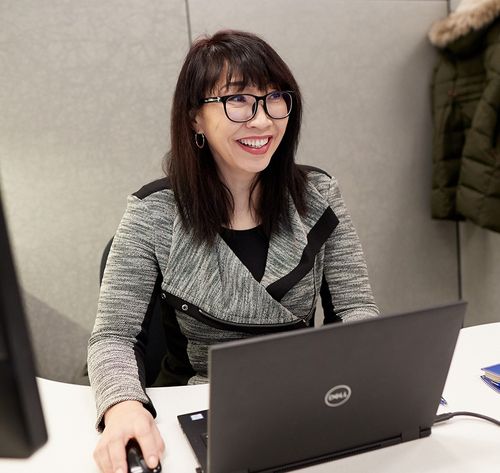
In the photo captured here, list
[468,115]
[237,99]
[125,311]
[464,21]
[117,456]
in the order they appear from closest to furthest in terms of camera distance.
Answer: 1. [117,456]
2. [125,311]
3. [237,99]
4. [464,21]
5. [468,115]

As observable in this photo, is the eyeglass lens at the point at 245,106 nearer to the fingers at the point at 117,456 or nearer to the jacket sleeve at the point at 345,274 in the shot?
the jacket sleeve at the point at 345,274

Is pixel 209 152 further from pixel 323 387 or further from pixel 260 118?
pixel 323 387

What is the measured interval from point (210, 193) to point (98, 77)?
108 centimetres

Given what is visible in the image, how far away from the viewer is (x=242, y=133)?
138 cm

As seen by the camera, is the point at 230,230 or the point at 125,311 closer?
the point at 125,311

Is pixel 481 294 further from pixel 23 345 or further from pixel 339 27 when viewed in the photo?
pixel 23 345

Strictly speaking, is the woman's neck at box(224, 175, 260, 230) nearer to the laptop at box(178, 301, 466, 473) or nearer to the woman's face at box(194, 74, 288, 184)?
the woman's face at box(194, 74, 288, 184)

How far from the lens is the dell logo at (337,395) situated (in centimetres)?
80

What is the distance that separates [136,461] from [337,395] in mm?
318

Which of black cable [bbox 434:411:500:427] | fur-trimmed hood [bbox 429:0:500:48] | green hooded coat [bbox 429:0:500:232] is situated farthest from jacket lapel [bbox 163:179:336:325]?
fur-trimmed hood [bbox 429:0:500:48]

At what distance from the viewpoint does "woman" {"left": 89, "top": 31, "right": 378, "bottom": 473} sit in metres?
1.33

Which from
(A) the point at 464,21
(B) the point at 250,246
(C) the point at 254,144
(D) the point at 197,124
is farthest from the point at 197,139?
(A) the point at 464,21

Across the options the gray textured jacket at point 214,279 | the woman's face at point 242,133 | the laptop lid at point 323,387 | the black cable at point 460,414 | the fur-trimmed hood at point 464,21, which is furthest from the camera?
the fur-trimmed hood at point 464,21

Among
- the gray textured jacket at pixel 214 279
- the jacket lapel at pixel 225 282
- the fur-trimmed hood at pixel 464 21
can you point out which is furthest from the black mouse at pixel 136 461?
the fur-trimmed hood at pixel 464 21
